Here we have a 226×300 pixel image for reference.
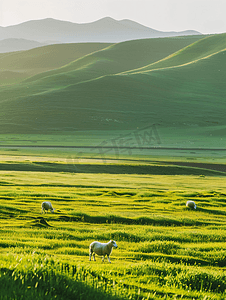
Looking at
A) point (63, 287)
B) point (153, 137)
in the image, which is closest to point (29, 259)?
point (63, 287)

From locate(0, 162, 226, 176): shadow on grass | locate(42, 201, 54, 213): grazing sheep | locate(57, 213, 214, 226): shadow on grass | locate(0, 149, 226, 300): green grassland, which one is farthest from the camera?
locate(0, 162, 226, 176): shadow on grass

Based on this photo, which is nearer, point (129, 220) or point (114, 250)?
point (114, 250)

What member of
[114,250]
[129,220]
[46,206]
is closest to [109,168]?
[129,220]

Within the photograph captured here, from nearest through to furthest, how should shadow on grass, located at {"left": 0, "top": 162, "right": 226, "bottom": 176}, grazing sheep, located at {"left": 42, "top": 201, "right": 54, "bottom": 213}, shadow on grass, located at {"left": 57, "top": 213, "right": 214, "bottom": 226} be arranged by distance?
1. grazing sheep, located at {"left": 42, "top": 201, "right": 54, "bottom": 213}
2. shadow on grass, located at {"left": 57, "top": 213, "right": 214, "bottom": 226}
3. shadow on grass, located at {"left": 0, "top": 162, "right": 226, "bottom": 176}

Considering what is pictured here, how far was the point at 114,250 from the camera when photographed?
51.3 feet

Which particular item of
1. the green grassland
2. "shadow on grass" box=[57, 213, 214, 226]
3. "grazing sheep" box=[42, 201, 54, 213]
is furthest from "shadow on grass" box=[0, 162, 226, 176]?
"shadow on grass" box=[57, 213, 214, 226]

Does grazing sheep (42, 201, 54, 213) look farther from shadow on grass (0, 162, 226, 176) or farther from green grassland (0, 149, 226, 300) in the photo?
shadow on grass (0, 162, 226, 176)

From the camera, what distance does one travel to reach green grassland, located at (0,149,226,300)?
6.57 m

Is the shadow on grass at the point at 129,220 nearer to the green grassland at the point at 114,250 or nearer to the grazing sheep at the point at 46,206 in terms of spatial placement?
the green grassland at the point at 114,250

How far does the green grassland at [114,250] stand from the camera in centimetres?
657

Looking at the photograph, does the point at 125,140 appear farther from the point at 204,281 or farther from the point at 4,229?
the point at 204,281

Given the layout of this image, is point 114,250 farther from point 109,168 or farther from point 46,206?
point 109,168

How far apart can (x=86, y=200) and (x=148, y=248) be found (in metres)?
17.2

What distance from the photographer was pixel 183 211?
30672 mm
